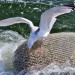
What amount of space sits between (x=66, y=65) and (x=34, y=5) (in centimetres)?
685

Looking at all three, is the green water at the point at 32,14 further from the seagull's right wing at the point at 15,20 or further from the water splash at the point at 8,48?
the seagull's right wing at the point at 15,20

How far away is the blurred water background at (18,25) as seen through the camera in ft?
30.1

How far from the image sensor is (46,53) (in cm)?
789

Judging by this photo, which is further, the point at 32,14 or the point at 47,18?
the point at 32,14

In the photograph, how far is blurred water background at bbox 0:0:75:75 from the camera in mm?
9167

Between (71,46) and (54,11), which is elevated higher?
(54,11)

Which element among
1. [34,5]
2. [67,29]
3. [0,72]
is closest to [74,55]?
[0,72]

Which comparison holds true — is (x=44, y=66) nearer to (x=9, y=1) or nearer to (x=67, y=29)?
(x=67, y=29)

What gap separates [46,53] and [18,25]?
476cm

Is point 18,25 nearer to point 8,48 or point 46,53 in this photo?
point 8,48

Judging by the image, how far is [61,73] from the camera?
8.09 meters

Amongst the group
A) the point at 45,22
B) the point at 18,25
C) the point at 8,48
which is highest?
the point at 45,22

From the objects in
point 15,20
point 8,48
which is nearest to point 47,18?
point 15,20

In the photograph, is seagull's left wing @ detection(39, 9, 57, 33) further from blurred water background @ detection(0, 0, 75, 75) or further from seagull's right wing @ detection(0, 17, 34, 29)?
blurred water background @ detection(0, 0, 75, 75)
